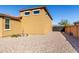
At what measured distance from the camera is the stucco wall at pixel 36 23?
20.2 ft

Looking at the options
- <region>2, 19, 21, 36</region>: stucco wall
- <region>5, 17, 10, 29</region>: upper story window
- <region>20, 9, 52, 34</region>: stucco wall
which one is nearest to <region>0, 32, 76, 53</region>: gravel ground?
<region>20, 9, 52, 34</region>: stucco wall

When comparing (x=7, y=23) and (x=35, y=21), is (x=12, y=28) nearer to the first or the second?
(x=7, y=23)

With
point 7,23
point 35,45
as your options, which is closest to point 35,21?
point 35,45

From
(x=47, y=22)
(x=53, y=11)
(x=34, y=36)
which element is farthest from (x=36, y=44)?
(x=53, y=11)

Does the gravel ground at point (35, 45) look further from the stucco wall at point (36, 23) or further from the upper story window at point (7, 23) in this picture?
the upper story window at point (7, 23)

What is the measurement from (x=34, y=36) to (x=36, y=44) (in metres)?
0.39

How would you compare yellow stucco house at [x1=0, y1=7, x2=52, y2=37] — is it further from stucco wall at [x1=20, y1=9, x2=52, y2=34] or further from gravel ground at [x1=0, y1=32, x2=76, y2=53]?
gravel ground at [x1=0, y1=32, x2=76, y2=53]

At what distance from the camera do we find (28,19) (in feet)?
20.1

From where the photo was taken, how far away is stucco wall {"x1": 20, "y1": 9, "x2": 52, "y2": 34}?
616 cm

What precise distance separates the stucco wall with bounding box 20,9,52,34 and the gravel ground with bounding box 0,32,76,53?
25 centimetres

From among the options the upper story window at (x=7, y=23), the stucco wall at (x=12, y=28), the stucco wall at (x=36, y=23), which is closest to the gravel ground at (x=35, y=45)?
the stucco wall at (x=36, y=23)

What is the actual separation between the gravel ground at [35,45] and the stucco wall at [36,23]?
252 millimetres
